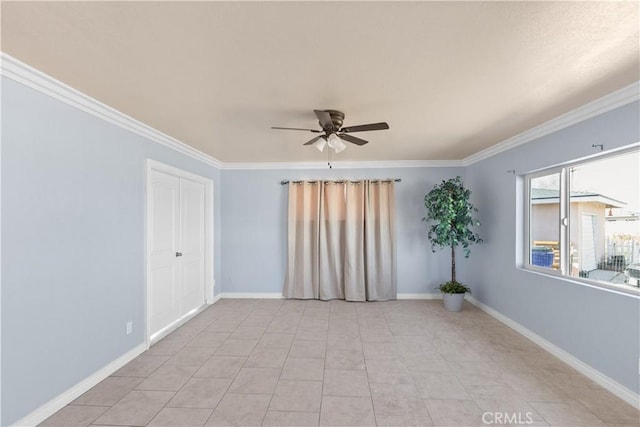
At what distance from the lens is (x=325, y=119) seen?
240 centimetres

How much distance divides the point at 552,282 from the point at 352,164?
3.15m

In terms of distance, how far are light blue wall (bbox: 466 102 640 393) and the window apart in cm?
16

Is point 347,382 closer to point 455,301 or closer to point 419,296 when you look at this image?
point 455,301

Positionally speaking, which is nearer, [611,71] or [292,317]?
[611,71]

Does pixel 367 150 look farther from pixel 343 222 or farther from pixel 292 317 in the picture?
pixel 292 317

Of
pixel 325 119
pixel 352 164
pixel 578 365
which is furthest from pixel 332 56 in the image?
pixel 578 365

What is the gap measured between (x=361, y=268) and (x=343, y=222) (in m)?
0.84

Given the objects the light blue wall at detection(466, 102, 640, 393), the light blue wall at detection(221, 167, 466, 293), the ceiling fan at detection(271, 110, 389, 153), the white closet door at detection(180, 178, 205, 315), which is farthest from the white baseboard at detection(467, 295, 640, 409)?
the white closet door at detection(180, 178, 205, 315)

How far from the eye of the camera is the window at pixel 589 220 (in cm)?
238

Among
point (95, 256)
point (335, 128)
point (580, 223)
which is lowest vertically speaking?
point (95, 256)

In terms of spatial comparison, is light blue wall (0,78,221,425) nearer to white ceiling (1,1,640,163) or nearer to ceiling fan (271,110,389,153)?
white ceiling (1,1,640,163)

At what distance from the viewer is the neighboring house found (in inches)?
104

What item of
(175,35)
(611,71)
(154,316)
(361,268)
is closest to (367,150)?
(361,268)

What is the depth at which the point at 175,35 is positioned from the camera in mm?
1539
